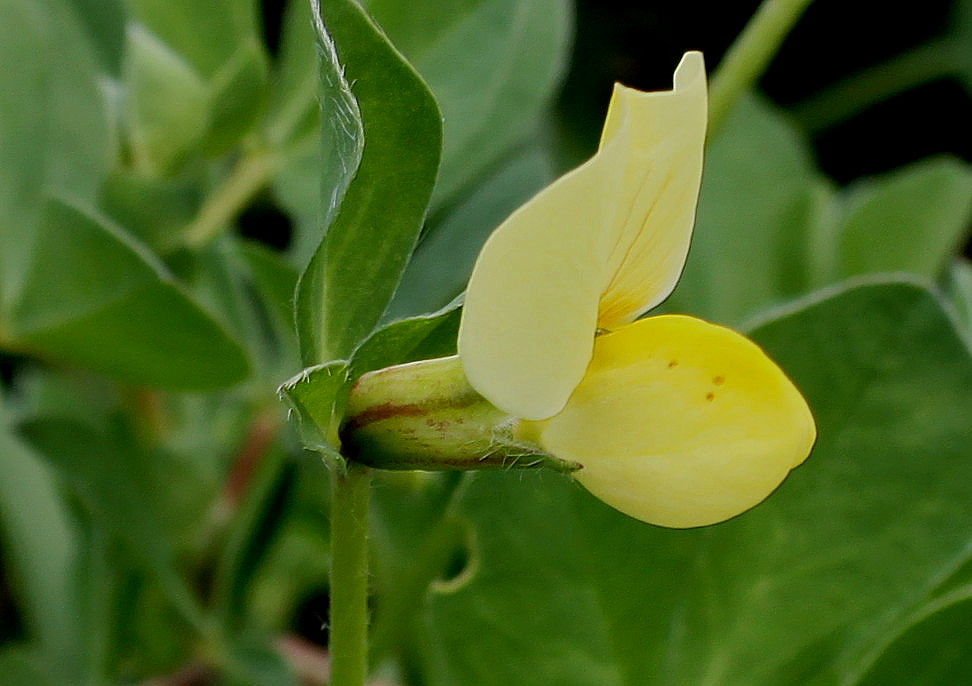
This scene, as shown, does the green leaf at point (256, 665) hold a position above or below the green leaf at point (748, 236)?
below

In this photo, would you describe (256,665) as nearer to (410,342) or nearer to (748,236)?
(410,342)

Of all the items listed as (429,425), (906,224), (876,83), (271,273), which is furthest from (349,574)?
(876,83)

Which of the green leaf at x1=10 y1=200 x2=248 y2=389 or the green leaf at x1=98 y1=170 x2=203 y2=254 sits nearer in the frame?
the green leaf at x1=10 y1=200 x2=248 y2=389

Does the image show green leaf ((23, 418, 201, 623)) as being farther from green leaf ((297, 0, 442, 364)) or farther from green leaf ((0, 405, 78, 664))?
green leaf ((297, 0, 442, 364))

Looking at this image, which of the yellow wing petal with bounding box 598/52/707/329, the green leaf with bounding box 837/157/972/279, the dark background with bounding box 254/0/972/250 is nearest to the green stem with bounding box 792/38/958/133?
the dark background with bounding box 254/0/972/250

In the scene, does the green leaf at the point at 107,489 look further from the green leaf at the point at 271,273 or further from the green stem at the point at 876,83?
the green stem at the point at 876,83

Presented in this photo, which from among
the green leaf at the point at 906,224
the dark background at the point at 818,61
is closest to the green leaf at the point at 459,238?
the green leaf at the point at 906,224

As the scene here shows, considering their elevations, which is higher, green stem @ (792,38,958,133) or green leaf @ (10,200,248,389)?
green stem @ (792,38,958,133)

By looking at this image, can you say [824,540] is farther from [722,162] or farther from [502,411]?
[722,162]
